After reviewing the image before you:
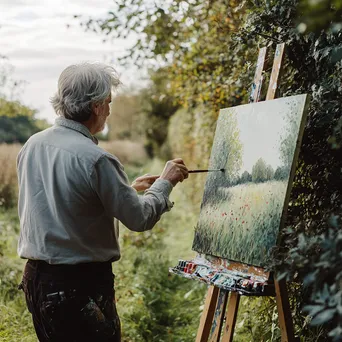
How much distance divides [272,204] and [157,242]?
4596mm

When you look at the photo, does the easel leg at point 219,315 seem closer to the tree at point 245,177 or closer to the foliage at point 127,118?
the tree at point 245,177

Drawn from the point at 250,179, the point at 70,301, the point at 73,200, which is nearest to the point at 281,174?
the point at 250,179

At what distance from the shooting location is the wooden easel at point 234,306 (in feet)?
8.11

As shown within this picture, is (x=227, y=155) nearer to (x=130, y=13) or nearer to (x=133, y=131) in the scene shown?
(x=130, y=13)

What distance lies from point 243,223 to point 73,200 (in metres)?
0.86

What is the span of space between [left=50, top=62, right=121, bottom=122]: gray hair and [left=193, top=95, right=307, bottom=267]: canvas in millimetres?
776

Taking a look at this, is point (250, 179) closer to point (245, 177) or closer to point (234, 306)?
point (245, 177)

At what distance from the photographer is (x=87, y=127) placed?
2.47 meters

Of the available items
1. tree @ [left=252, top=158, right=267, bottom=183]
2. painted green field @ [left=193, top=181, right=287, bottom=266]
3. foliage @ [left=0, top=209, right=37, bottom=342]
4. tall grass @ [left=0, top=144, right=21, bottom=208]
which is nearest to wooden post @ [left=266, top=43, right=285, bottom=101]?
tree @ [left=252, top=158, right=267, bottom=183]

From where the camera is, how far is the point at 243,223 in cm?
274

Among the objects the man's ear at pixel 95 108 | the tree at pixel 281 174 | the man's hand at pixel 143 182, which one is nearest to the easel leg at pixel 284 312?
the tree at pixel 281 174

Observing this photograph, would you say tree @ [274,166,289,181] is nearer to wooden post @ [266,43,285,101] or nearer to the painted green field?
the painted green field

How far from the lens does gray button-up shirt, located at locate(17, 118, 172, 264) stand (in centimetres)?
228

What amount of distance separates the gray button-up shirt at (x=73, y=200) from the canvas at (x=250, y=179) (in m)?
0.51
